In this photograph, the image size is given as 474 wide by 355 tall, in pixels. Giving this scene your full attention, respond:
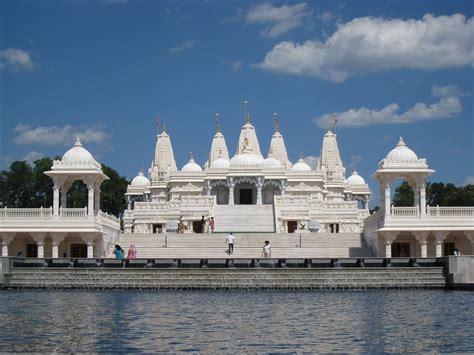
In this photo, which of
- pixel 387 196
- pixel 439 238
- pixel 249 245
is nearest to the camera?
pixel 439 238

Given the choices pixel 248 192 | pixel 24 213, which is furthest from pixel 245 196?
pixel 24 213

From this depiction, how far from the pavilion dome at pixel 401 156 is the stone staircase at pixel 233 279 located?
1257cm

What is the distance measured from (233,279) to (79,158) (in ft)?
53.5

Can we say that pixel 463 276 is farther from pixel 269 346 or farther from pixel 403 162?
pixel 269 346

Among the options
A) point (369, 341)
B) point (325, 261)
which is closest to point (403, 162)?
point (325, 261)

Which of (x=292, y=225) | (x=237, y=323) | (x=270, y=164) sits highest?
(x=270, y=164)

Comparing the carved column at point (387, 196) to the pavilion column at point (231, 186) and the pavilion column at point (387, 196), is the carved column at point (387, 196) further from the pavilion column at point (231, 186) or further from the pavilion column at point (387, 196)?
the pavilion column at point (231, 186)

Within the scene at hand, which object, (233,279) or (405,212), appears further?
(405,212)

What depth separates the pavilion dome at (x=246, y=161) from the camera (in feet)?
222

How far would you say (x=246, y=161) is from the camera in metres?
68.8

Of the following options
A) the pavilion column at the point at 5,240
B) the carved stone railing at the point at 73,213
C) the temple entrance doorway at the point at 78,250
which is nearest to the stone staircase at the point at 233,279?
the carved stone railing at the point at 73,213

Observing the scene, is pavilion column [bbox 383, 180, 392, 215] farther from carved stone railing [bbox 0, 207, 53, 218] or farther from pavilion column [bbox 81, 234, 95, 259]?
carved stone railing [bbox 0, 207, 53, 218]

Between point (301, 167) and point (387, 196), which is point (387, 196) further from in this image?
point (301, 167)

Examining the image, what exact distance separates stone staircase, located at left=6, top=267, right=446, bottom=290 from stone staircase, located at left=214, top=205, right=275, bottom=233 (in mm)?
20505
